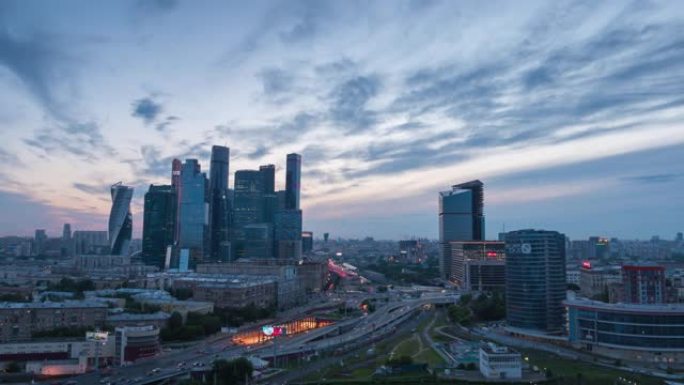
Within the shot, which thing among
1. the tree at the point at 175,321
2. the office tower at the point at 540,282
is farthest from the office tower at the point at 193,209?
the office tower at the point at 540,282

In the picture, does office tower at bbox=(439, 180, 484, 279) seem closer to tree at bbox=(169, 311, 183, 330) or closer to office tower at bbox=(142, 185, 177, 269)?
office tower at bbox=(142, 185, 177, 269)

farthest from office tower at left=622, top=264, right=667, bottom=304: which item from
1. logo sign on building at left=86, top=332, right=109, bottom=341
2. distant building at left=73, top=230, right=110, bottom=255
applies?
distant building at left=73, top=230, right=110, bottom=255

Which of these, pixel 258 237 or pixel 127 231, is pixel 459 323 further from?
pixel 127 231

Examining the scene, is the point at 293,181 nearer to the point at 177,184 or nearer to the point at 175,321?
the point at 177,184

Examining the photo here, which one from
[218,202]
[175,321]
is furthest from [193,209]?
[175,321]

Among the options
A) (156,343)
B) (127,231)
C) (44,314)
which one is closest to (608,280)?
(156,343)

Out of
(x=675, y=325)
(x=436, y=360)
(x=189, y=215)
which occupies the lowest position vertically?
(x=436, y=360)

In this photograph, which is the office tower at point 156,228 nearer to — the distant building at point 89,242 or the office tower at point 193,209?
the office tower at point 193,209
